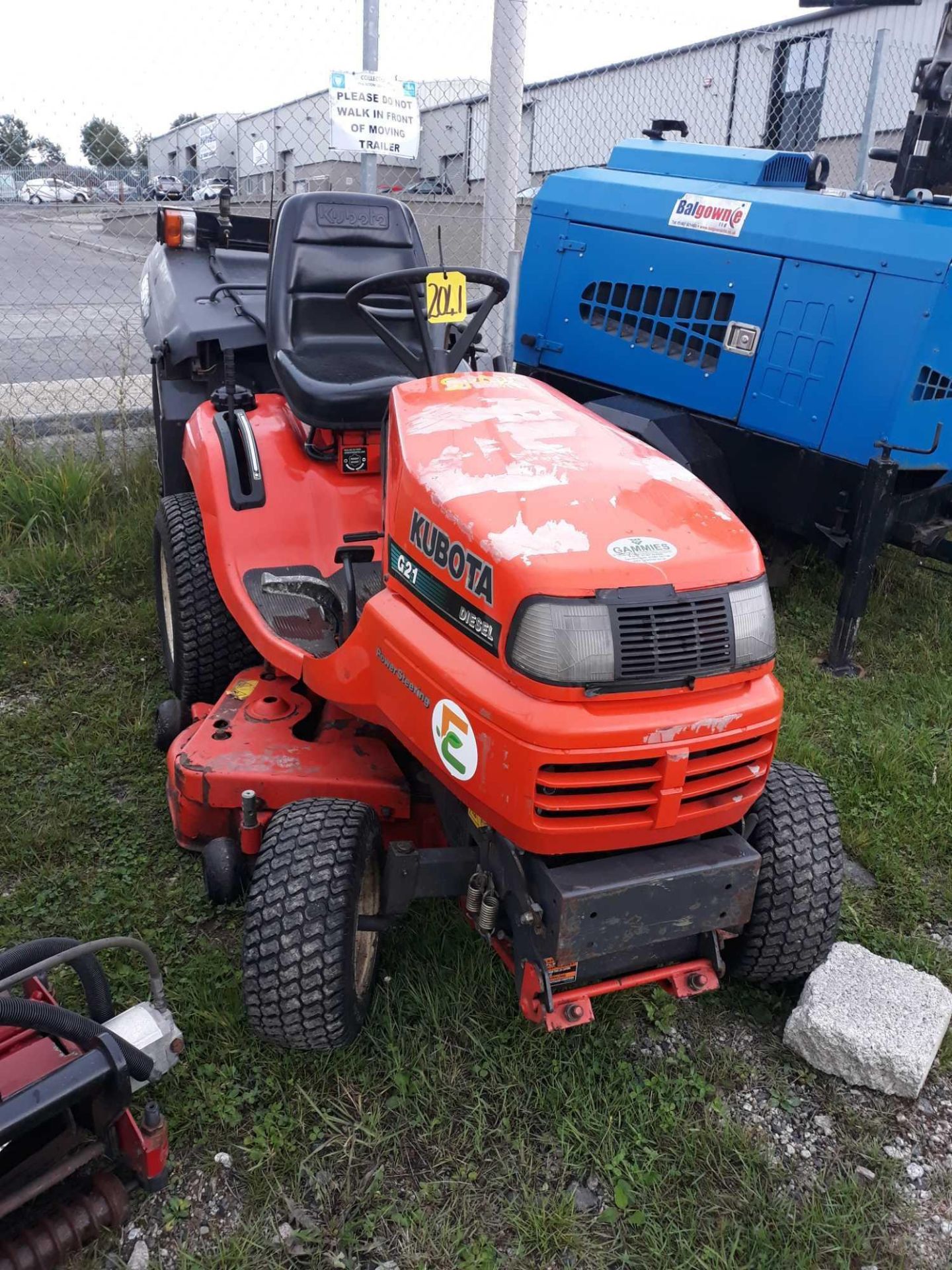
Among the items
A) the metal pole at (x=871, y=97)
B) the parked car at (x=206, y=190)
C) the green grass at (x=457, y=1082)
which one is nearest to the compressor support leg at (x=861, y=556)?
the green grass at (x=457, y=1082)

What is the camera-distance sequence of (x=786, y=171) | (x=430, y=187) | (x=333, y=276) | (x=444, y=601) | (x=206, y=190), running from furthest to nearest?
(x=430, y=187)
(x=206, y=190)
(x=786, y=171)
(x=333, y=276)
(x=444, y=601)

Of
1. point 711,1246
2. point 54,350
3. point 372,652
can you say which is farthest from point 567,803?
point 54,350

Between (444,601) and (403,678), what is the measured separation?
0.18 metres

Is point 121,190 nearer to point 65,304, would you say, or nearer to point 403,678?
point 65,304

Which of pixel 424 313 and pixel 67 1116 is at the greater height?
pixel 424 313

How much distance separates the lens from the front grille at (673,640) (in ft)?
5.90

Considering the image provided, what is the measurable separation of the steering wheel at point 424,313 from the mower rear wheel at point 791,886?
55.5 inches

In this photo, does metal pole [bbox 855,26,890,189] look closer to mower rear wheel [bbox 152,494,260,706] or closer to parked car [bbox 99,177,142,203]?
parked car [bbox 99,177,142,203]

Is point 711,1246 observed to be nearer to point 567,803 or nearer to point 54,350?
point 567,803

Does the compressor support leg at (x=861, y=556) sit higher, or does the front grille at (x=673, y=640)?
the front grille at (x=673, y=640)

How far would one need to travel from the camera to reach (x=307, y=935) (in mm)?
2021

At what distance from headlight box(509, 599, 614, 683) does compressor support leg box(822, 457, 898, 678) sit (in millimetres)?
2207

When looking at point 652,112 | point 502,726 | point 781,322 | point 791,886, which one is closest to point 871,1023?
point 791,886

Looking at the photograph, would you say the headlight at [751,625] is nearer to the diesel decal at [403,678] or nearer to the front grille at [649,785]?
the front grille at [649,785]
